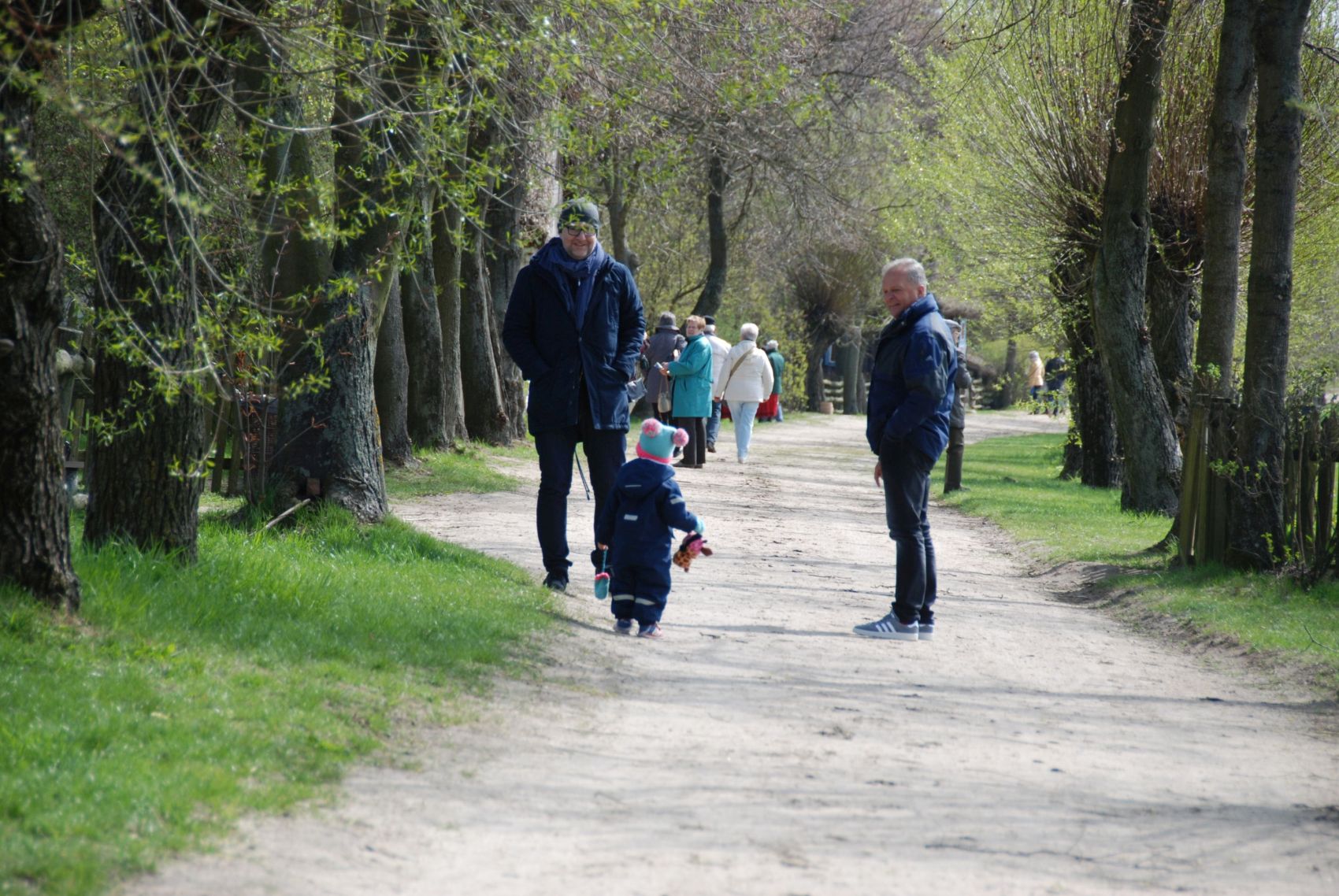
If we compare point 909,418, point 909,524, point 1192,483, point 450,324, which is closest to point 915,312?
point 909,418

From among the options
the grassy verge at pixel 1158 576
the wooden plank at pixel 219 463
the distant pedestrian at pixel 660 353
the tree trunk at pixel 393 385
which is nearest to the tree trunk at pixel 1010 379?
the grassy verge at pixel 1158 576

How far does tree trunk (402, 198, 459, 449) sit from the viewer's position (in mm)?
17750

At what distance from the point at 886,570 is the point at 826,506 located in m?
5.17

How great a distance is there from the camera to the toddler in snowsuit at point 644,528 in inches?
314

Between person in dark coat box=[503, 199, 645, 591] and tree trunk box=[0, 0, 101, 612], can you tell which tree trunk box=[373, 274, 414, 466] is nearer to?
person in dark coat box=[503, 199, 645, 591]

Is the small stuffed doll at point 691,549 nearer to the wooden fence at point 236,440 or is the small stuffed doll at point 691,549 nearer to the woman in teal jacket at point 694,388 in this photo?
the wooden fence at point 236,440

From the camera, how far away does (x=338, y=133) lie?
35.5ft

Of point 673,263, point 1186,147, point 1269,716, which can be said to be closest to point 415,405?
point 1186,147

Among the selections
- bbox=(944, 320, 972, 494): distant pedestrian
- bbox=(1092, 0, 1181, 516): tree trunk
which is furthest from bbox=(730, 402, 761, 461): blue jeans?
bbox=(1092, 0, 1181, 516): tree trunk

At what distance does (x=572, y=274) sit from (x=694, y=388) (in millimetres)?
11194

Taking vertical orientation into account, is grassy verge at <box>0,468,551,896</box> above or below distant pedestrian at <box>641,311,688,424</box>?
below

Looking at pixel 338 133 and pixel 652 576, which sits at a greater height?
pixel 338 133

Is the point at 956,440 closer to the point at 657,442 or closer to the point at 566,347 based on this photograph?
the point at 566,347

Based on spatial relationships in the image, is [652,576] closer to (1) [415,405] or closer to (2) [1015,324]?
(1) [415,405]
